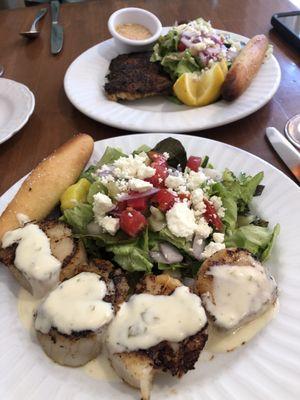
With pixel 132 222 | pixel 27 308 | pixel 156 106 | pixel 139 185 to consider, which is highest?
pixel 139 185

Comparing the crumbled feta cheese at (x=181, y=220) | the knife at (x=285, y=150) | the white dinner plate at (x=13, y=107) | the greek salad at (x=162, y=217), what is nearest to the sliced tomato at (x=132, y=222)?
the greek salad at (x=162, y=217)

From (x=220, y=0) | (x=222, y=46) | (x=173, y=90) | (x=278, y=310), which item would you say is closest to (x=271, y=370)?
(x=278, y=310)

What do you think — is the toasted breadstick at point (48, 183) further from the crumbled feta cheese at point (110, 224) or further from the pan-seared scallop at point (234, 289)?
the pan-seared scallop at point (234, 289)

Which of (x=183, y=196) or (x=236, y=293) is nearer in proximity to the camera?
(x=236, y=293)

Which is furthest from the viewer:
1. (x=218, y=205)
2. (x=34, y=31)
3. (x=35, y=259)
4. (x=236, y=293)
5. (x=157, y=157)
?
(x=34, y=31)

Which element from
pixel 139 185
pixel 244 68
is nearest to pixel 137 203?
pixel 139 185

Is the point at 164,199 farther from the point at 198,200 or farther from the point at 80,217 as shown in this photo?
the point at 80,217

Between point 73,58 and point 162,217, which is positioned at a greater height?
point 162,217
